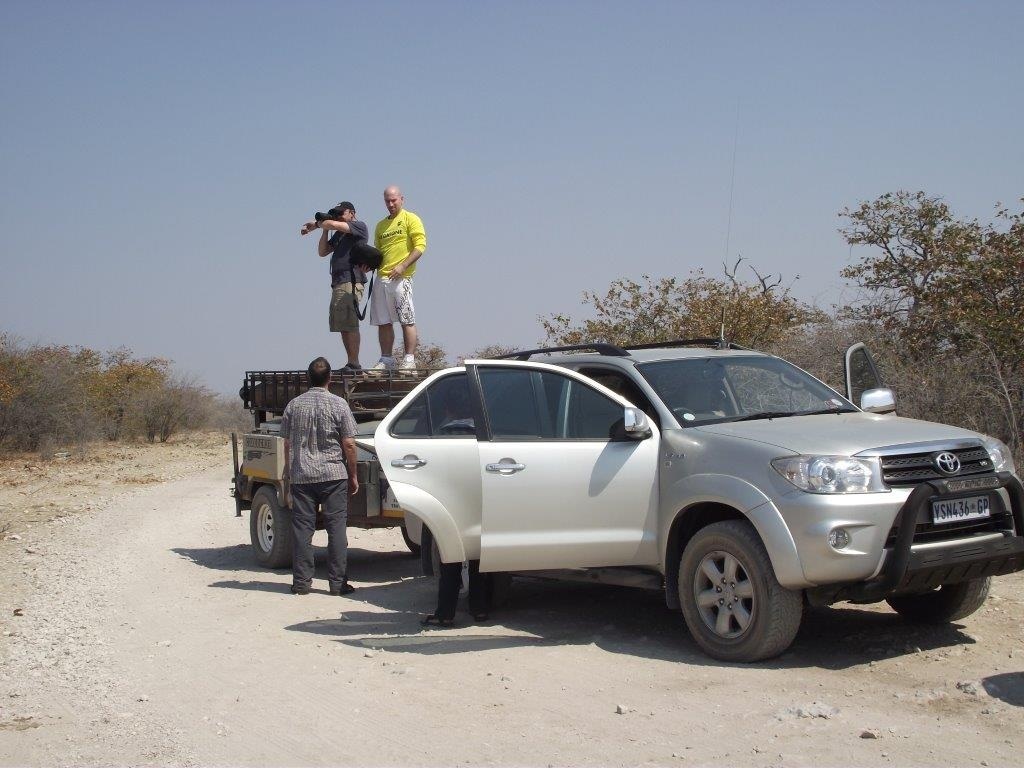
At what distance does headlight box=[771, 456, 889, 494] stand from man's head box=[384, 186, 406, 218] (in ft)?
24.5

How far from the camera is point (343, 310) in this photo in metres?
12.2

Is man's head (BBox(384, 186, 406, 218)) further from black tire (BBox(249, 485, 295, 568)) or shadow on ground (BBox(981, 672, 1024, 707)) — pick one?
shadow on ground (BBox(981, 672, 1024, 707))

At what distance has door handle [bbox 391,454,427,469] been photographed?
7500mm

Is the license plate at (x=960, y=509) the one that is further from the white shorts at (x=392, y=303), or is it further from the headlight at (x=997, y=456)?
the white shorts at (x=392, y=303)

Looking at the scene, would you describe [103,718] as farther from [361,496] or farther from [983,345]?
[983,345]

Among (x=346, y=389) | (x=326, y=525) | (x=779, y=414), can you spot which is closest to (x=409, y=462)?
(x=326, y=525)

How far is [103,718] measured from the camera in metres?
5.71

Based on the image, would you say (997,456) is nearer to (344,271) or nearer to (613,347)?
(613,347)

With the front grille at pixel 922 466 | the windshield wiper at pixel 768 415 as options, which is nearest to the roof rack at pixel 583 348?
the windshield wiper at pixel 768 415

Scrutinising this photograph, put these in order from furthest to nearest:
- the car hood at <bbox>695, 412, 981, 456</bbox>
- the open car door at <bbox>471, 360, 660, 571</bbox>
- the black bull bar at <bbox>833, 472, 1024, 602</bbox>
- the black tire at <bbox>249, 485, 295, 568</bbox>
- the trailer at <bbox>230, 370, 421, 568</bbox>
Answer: the black tire at <bbox>249, 485, 295, 568</bbox>
the trailer at <bbox>230, 370, 421, 568</bbox>
the open car door at <bbox>471, 360, 660, 571</bbox>
the car hood at <bbox>695, 412, 981, 456</bbox>
the black bull bar at <bbox>833, 472, 1024, 602</bbox>

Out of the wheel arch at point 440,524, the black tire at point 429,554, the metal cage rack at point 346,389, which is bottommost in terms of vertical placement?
the black tire at point 429,554

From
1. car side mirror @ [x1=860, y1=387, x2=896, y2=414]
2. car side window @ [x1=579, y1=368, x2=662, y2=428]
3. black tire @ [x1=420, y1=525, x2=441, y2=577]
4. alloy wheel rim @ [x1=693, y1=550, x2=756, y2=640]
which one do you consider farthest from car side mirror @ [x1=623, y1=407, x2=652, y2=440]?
black tire @ [x1=420, y1=525, x2=441, y2=577]

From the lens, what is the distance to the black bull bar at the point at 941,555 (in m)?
5.89

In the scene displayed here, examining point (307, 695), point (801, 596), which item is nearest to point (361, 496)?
point (307, 695)
